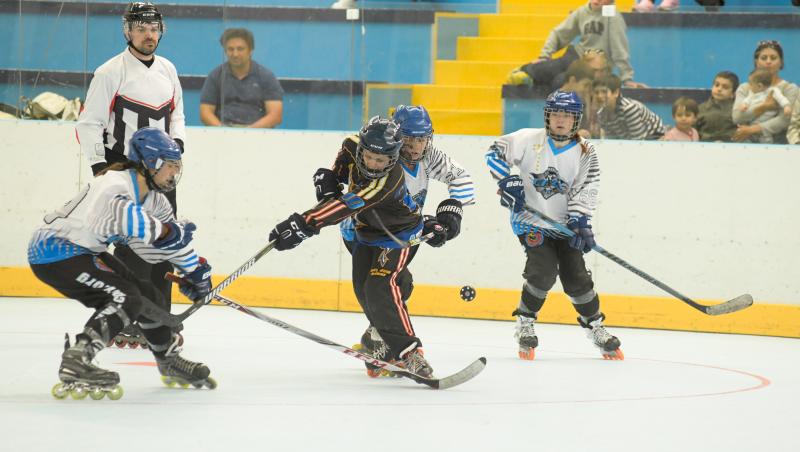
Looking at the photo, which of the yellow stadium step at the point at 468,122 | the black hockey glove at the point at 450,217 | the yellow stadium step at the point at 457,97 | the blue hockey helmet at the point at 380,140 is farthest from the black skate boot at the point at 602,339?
the yellow stadium step at the point at 457,97

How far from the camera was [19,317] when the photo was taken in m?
6.23

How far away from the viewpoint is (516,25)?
762cm

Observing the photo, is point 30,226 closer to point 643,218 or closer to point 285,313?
point 285,313

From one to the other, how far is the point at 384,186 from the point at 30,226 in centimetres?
364

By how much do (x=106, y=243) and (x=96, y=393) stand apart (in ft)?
1.76

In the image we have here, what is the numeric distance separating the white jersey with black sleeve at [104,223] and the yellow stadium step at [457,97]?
336 centimetres

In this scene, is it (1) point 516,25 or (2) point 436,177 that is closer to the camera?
(2) point 436,177

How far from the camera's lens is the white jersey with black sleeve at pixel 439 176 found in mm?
5023

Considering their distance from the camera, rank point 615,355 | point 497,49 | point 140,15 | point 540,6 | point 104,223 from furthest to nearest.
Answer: point 540,6
point 497,49
point 615,355
point 140,15
point 104,223

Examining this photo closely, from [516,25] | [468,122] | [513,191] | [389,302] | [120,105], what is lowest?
[389,302]

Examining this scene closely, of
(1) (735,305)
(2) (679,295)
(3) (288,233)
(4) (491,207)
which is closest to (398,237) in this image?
(3) (288,233)

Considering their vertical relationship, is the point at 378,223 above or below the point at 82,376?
above

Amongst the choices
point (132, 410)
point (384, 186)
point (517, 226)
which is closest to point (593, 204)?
point (517, 226)

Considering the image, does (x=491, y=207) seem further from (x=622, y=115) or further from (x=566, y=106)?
(x=566, y=106)
